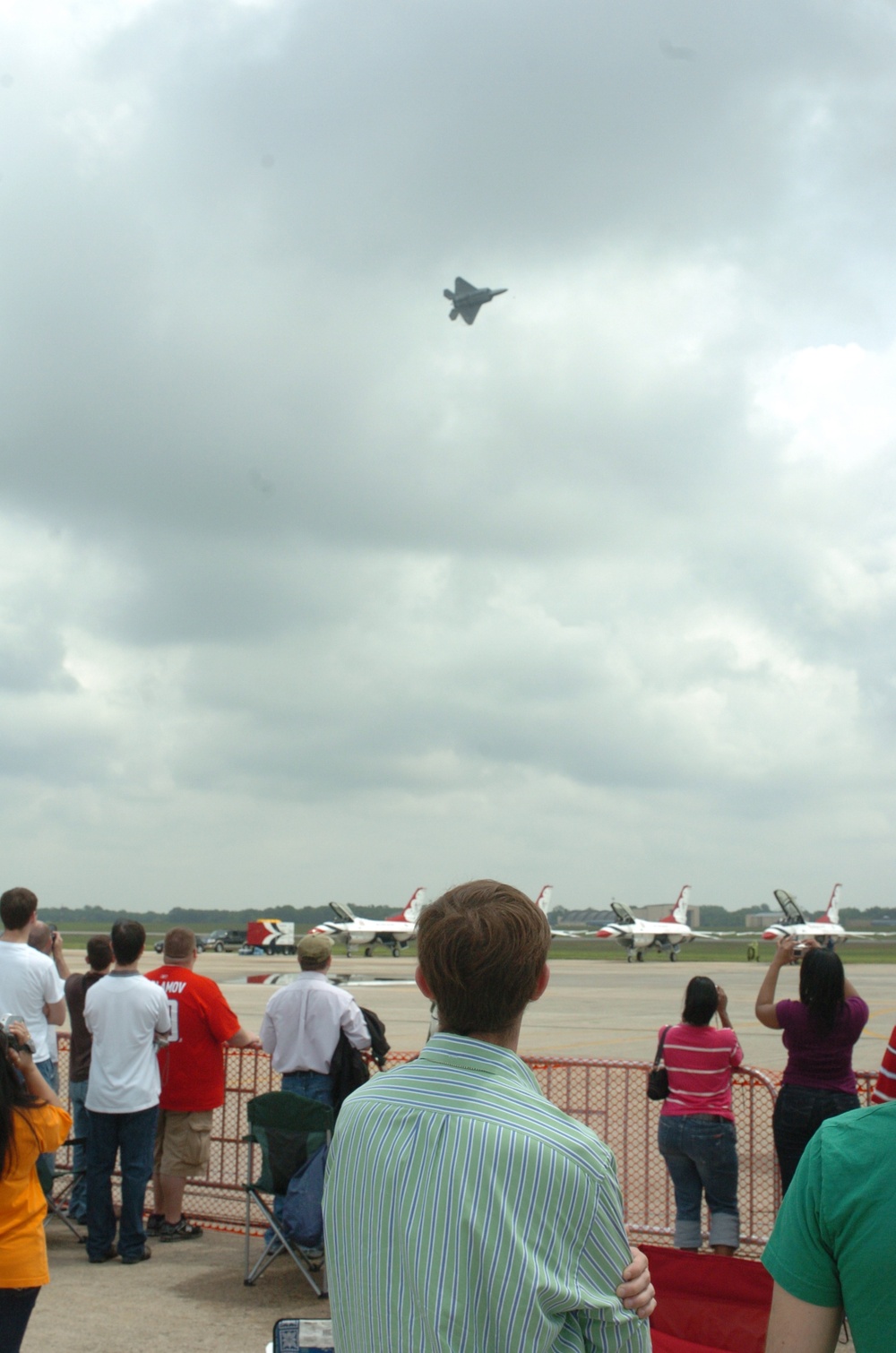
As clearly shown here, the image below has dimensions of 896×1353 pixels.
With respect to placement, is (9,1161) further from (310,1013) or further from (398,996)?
(398,996)

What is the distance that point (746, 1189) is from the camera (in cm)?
807

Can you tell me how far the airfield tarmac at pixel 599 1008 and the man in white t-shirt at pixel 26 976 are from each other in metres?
10.1

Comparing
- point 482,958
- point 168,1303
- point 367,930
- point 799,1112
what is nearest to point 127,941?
point 168,1303

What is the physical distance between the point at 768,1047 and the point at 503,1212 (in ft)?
56.6

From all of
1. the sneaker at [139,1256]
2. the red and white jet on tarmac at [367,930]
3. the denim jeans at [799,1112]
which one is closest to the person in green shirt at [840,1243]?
the denim jeans at [799,1112]

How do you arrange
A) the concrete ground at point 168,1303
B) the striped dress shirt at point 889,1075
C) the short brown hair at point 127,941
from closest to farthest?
the striped dress shirt at point 889,1075
the concrete ground at point 168,1303
the short brown hair at point 127,941

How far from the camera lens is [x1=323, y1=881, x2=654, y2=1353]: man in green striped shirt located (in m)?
1.69

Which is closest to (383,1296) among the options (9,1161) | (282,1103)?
(9,1161)

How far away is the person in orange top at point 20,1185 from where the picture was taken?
11.5 ft

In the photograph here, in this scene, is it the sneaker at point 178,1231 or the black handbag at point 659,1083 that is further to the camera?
the sneaker at point 178,1231

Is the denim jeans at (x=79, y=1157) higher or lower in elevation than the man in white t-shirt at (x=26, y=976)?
lower

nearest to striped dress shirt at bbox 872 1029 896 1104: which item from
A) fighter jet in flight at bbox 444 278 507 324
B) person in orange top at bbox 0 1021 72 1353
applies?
person in orange top at bbox 0 1021 72 1353

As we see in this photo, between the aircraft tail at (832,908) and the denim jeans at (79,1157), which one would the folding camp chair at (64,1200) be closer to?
the denim jeans at (79,1157)

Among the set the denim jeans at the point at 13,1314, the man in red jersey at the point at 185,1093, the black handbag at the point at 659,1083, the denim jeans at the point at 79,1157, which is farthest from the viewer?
the denim jeans at the point at 79,1157
